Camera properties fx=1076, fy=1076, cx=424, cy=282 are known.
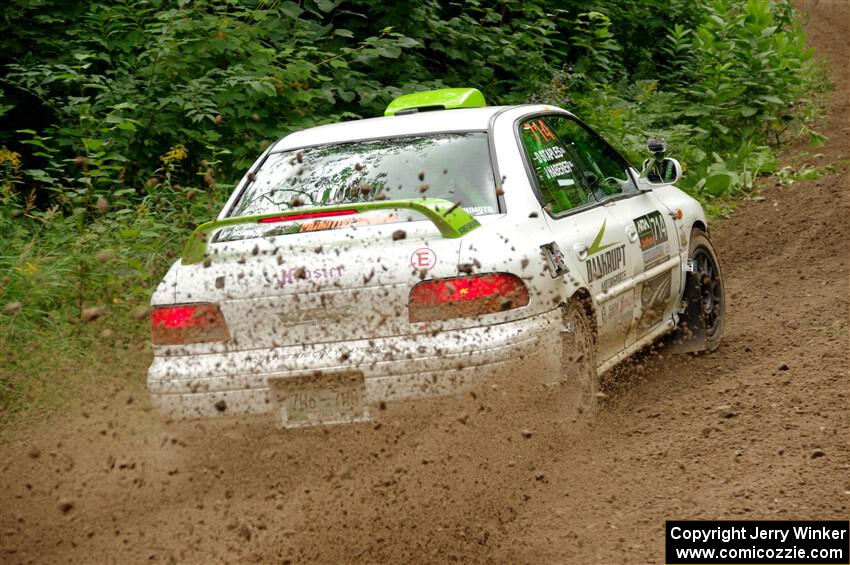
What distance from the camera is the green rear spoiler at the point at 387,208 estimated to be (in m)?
4.50

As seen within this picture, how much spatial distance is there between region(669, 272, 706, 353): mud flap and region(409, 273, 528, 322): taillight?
2.63 metres

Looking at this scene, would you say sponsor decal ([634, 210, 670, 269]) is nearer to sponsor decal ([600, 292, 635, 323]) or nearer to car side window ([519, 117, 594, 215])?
sponsor decal ([600, 292, 635, 323])

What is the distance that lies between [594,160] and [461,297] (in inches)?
84.3

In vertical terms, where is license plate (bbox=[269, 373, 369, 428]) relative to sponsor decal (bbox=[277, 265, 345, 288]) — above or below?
below

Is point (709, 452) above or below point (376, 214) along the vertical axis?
below

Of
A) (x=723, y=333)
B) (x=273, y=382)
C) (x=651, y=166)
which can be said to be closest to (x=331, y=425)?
(x=273, y=382)

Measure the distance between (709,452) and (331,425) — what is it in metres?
1.66

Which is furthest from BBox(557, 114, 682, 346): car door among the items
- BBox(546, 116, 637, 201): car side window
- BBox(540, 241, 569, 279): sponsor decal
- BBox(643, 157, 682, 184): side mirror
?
BBox(540, 241, 569, 279): sponsor decal

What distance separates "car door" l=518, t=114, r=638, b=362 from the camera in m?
5.14

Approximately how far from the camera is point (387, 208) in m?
4.56

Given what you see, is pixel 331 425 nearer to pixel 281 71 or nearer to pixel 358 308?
pixel 358 308

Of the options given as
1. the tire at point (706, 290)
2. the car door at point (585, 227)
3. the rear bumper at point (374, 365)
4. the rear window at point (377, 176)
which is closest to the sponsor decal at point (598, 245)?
the car door at point (585, 227)

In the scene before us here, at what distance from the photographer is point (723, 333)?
727 cm

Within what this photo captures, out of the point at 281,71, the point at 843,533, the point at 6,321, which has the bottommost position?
the point at 6,321
